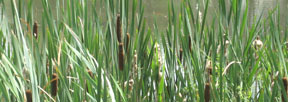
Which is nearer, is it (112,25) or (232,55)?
(112,25)

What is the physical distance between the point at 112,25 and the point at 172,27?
1.19 ft

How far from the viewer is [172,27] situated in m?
1.53

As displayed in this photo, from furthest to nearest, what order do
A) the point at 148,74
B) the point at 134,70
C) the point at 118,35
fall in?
1. the point at 148,74
2. the point at 134,70
3. the point at 118,35

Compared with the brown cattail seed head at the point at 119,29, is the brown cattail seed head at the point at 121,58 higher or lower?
lower

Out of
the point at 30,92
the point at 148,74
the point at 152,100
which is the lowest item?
the point at 152,100

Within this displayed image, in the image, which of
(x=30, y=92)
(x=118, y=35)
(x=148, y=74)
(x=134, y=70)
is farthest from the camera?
(x=148, y=74)

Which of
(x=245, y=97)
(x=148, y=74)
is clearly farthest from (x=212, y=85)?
(x=148, y=74)

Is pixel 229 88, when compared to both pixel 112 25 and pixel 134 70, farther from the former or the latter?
pixel 112 25

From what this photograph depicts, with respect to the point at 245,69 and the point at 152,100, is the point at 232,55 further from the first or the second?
the point at 152,100

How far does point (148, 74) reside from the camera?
4.72 feet

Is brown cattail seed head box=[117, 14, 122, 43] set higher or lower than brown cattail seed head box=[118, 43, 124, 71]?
higher

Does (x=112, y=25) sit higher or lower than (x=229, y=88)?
higher

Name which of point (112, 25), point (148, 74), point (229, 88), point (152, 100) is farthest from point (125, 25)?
point (229, 88)

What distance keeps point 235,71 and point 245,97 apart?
0.10 meters
